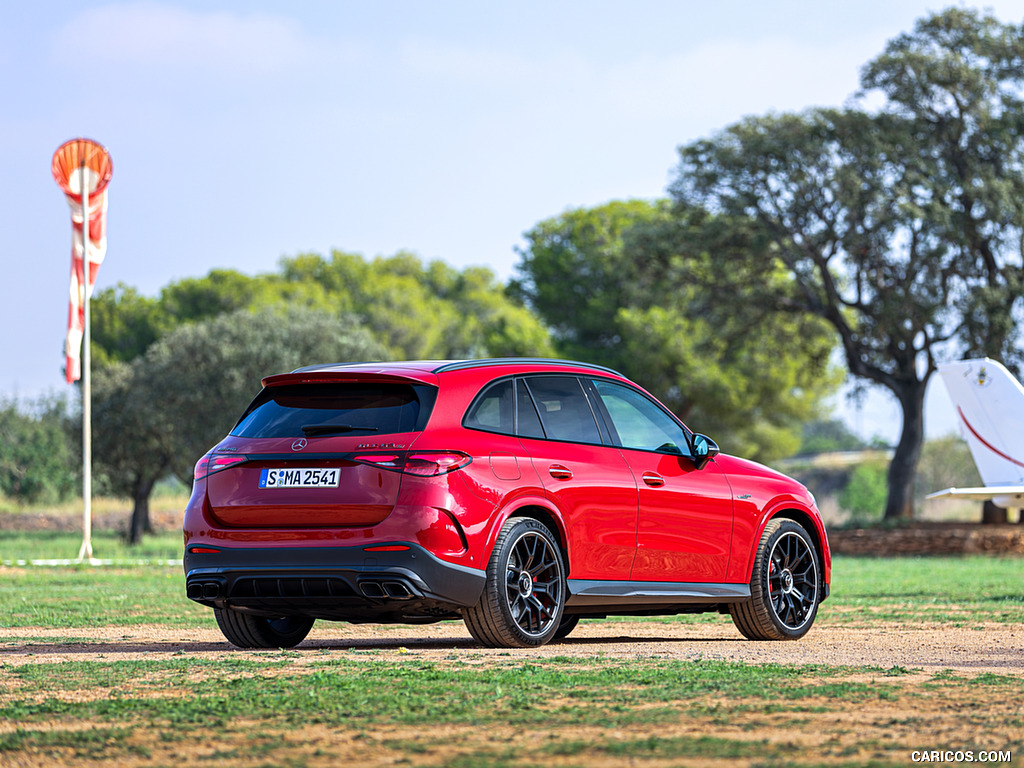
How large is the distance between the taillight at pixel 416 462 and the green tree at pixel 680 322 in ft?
102

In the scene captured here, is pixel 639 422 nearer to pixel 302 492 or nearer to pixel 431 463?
pixel 431 463

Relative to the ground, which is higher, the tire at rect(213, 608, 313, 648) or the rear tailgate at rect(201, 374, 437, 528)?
the rear tailgate at rect(201, 374, 437, 528)

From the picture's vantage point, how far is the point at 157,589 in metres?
17.4

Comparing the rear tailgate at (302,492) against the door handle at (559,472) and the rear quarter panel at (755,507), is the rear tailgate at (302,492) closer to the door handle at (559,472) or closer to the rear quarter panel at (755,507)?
the door handle at (559,472)

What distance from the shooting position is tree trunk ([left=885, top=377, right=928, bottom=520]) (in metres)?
38.5

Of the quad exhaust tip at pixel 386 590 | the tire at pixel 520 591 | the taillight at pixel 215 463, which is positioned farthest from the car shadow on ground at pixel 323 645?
the taillight at pixel 215 463

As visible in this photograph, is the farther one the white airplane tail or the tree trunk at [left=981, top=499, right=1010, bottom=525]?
the tree trunk at [left=981, top=499, right=1010, bottom=525]

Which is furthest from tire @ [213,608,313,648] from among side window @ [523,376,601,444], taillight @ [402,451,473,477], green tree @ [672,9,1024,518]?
green tree @ [672,9,1024,518]

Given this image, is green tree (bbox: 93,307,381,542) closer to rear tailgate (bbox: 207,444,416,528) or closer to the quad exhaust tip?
rear tailgate (bbox: 207,444,416,528)

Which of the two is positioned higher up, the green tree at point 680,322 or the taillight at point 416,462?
the green tree at point 680,322

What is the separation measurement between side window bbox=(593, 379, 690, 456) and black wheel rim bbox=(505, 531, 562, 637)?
1.17 m

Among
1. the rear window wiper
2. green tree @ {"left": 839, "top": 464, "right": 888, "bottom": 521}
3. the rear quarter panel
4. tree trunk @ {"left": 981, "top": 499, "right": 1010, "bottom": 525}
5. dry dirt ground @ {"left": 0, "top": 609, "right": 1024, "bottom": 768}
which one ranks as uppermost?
the rear window wiper

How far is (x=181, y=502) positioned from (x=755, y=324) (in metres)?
27.1

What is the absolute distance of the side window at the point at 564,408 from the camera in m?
9.36
